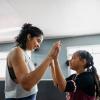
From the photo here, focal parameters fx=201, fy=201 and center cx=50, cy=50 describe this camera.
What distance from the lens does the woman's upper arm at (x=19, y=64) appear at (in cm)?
102

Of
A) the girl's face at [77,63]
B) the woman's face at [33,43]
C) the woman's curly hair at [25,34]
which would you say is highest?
the woman's curly hair at [25,34]

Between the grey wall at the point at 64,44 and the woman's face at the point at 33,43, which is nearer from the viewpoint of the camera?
the woman's face at the point at 33,43

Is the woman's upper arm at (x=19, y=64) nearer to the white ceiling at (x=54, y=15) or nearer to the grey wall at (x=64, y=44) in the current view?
the white ceiling at (x=54, y=15)

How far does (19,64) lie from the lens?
1.05 m

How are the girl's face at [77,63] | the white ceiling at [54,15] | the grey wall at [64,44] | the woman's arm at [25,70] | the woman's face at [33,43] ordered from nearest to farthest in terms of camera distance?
1. the woman's arm at [25,70]
2. the woman's face at [33,43]
3. the girl's face at [77,63]
4. the white ceiling at [54,15]
5. the grey wall at [64,44]

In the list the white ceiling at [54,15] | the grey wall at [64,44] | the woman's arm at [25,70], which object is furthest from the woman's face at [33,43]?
the grey wall at [64,44]

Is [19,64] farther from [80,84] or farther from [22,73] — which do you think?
[80,84]

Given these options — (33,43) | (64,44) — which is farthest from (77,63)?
(64,44)

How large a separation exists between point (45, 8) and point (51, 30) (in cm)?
130

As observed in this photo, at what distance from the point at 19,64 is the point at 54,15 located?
3.09m

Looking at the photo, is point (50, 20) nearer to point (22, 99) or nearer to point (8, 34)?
point (8, 34)

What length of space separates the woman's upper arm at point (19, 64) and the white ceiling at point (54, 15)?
248 centimetres

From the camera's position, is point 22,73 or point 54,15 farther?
point 54,15

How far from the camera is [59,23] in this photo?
4.47 metres
